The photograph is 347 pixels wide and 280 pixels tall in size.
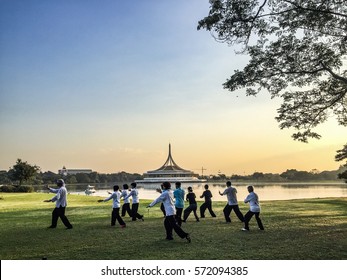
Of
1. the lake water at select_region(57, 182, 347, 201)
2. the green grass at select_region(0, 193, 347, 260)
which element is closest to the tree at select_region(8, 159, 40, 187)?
the lake water at select_region(57, 182, 347, 201)

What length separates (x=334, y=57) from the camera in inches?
552

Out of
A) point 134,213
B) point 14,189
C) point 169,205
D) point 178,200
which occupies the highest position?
point 169,205

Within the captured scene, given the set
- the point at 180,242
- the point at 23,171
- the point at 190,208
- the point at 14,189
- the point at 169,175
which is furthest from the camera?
the point at 169,175

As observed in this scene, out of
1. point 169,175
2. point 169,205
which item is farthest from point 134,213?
point 169,175

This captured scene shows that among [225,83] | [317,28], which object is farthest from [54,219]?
[317,28]

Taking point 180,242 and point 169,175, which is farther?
point 169,175

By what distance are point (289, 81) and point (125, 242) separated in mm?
9706

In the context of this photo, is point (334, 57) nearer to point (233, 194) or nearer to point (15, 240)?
point (233, 194)

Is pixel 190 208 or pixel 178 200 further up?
pixel 178 200

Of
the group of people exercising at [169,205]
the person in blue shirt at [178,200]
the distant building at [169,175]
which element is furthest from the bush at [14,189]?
the distant building at [169,175]

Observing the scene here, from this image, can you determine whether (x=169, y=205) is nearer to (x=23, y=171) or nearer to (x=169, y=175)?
(x=23, y=171)

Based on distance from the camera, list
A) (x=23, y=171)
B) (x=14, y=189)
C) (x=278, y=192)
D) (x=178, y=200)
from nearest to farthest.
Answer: (x=178, y=200)
(x=14, y=189)
(x=278, y=192)
(x=23, y=171)

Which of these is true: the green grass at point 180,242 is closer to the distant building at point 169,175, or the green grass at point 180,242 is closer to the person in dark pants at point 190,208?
the person in dark pants at point 190,208
